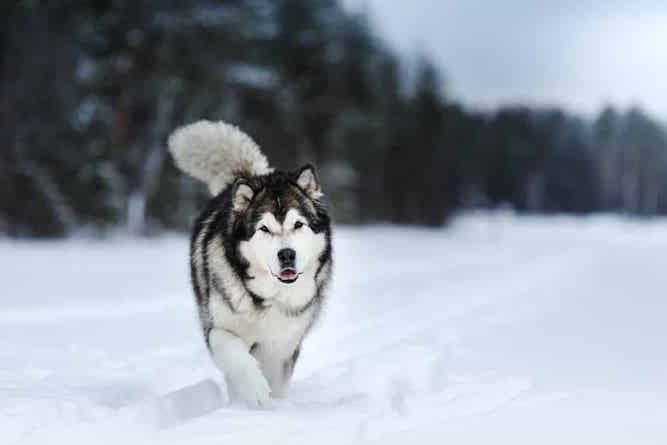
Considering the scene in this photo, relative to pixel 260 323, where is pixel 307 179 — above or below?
above

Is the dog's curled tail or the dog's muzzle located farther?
the dog's curled tail

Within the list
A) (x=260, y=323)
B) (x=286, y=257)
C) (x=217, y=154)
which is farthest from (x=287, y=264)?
(x=217, y=154)

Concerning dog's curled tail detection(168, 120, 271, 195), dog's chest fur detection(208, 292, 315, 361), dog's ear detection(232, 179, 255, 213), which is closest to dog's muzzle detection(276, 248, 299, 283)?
dog's chest fur detection(208, 292, 315, 361)

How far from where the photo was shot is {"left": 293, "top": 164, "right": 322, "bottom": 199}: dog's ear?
14.3 feet

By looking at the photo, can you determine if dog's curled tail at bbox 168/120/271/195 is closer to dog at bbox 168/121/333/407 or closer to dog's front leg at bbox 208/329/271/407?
dog at bbox 168/121/333/407

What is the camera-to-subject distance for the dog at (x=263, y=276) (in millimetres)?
3922

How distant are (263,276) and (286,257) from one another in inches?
9.6

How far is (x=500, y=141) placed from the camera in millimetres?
59719

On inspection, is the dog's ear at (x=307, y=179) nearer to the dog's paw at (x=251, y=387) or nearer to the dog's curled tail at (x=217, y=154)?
the dog's curled tail at (x=217, y=154)

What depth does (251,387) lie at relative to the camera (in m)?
3.82

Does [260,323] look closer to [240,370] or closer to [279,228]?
[240,370]

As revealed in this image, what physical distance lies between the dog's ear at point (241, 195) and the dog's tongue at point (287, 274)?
1.68 feet

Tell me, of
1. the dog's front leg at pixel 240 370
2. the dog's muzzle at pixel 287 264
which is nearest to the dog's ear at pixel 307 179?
the dog's muzzle at pixel 287 264

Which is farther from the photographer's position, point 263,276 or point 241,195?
point 241,195
